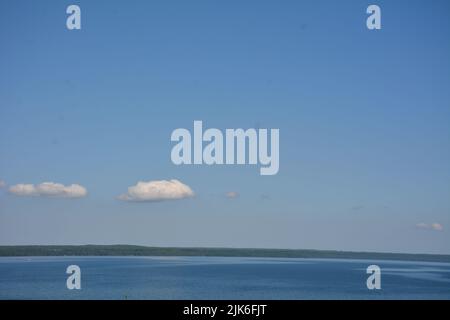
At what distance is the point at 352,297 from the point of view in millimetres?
46625

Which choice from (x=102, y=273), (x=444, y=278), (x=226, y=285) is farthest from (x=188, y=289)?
(x=444, y=278)

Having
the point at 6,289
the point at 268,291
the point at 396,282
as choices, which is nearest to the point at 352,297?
the point at 268,291
